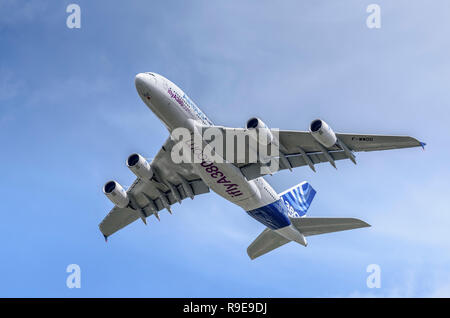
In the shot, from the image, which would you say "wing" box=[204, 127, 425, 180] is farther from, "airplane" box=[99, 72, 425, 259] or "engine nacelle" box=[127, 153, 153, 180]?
"engine nacelle" box=[127, 153, 153, 180]

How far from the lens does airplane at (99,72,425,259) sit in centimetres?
2984

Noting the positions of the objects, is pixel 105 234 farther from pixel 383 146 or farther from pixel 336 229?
pixel 383 146

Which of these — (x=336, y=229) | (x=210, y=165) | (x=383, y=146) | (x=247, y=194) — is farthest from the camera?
(x=336, y=229)

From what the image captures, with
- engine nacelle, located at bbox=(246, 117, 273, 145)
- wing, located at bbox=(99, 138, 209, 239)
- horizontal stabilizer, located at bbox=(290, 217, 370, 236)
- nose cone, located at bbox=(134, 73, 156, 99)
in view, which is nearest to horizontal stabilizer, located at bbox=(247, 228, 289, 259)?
horizontal stabilizer, located at bbox=(290, 217, 370, 236)

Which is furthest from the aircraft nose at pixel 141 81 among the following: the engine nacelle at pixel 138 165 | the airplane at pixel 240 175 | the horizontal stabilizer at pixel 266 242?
the horizontal stabilizer at pixel 266 242

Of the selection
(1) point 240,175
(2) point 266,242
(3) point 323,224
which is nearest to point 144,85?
(1) point 240,175

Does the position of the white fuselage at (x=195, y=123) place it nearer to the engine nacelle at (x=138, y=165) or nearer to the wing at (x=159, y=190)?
the wing at (x=159, y=190)

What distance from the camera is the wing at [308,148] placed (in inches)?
1138

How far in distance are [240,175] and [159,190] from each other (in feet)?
25.6

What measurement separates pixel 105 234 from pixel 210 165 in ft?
Answer: 43.3

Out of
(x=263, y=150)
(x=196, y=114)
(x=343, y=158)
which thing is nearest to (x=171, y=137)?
(x=196, y=114)

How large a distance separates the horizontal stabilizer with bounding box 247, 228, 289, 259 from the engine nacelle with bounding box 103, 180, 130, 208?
982 cm

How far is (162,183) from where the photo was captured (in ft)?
122

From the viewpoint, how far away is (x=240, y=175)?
3250cm
